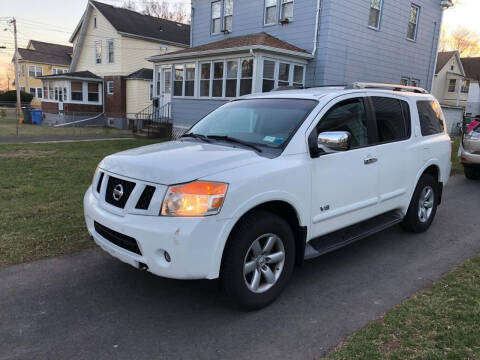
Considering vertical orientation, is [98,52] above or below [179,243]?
above

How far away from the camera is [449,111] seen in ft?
80.7

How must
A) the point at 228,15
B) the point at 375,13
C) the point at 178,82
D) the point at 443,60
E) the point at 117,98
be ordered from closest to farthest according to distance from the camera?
the point at 375,13 → the point at 178,82 → the point at 228,15 → the point at 117,98 → the point at 443,60

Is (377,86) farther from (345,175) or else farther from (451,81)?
(451,81)

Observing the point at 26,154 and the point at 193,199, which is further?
the point at 26,154

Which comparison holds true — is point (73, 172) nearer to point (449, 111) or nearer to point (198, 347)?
point (198, 347)

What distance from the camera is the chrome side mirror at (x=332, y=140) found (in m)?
3.62

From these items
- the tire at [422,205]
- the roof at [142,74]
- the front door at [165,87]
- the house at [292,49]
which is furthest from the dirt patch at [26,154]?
the roof at [142,74]

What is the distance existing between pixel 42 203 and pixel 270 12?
13.8 metres

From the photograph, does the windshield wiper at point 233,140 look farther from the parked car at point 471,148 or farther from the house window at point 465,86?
the house window at point 465,86

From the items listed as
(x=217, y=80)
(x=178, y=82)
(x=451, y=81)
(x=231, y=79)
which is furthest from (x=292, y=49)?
(x=451, y=81)

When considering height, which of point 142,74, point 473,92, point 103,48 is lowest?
point 142,74

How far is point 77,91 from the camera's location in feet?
95.2

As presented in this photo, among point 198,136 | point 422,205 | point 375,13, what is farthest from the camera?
point 375,13

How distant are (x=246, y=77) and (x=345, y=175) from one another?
38.6ft
